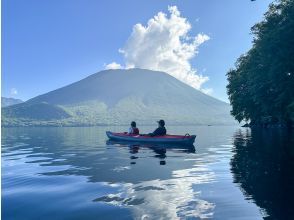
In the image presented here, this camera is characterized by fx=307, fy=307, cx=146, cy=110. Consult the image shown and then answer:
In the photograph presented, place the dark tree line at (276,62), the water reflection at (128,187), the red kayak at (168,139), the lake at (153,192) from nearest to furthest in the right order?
the lake at (153,192) < the water reflection at (128,187) < the red kayak at (168,139) < the dark tree line at (276,62)

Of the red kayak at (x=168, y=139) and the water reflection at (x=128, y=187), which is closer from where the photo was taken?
the water reflection at (x=128, y=187)

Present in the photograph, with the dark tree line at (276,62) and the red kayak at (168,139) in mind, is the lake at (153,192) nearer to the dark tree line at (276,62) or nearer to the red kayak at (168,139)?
the red kayak at (168,139)

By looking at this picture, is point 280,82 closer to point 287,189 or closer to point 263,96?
point 263,96

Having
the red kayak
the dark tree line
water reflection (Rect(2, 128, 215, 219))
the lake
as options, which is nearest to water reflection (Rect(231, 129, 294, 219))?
the lake

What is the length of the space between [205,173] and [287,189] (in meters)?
5.56

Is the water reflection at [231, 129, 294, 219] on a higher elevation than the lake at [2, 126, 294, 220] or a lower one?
higher

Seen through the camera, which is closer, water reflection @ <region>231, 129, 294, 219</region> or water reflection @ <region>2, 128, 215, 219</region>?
water reflection @ <region>231, 129, 294, 219</region>

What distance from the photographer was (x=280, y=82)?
4406cm

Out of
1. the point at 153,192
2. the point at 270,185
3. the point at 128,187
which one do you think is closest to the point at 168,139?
the point at 128,187

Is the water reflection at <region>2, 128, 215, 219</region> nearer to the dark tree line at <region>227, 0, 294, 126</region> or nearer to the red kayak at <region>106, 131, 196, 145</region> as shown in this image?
the red kayak at <region>106, 131, 196, 145</region>

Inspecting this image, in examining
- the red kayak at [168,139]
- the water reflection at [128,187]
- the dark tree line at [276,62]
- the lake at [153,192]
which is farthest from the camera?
the dark tree line at [276,62]

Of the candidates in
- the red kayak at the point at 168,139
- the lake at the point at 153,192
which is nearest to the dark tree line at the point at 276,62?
the red kayak at the point at 168,139

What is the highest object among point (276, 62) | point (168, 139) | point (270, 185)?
point (276, 62)

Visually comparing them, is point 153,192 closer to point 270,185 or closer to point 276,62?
point 270,185
